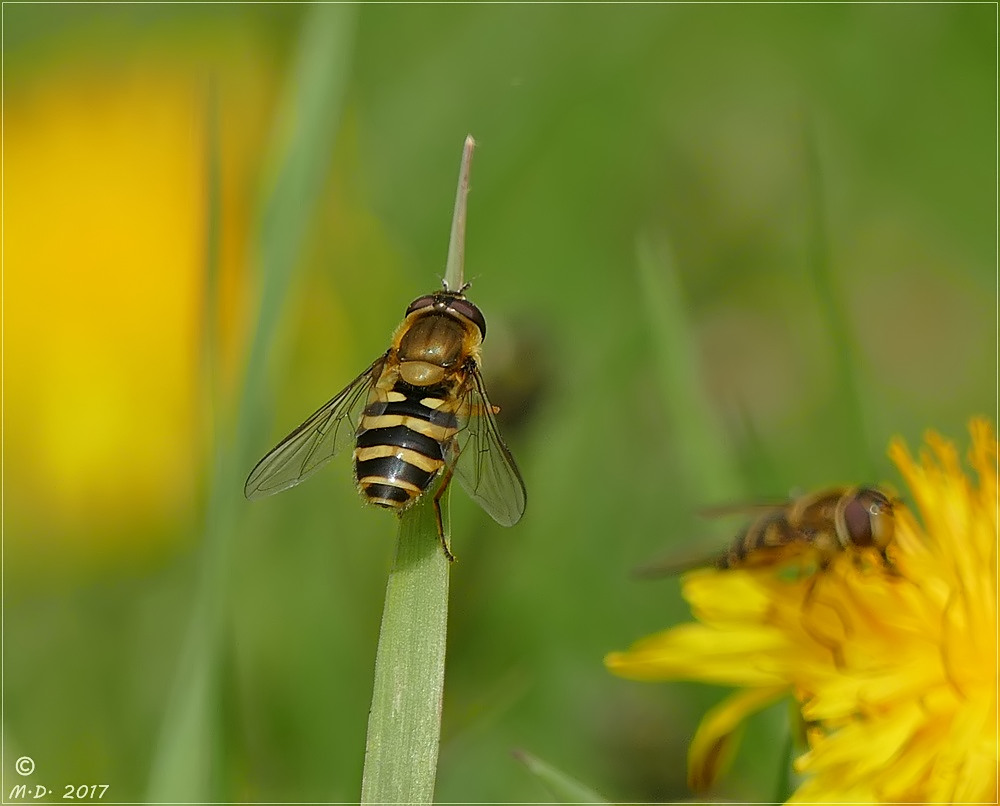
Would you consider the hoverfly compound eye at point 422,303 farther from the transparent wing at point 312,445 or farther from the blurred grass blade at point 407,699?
the blurred grass blade at point 407,699

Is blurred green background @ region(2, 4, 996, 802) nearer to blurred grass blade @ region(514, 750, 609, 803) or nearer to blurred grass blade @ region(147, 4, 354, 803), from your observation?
blurred grass blade @ region(147, 4, 354, 803)

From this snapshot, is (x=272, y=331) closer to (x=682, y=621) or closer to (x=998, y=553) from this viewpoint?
(x=998, y=553)

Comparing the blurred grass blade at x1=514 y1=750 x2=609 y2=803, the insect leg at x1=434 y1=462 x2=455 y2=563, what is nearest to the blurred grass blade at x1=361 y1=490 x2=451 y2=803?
the insect leg at x1=434 y1=462 x2=455 y2=563

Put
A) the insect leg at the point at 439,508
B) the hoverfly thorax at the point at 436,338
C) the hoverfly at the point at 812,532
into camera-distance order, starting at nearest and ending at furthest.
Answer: the insect leg at the point at 439,508 → the hoverfly at the point at 812,532 → the hoverfly thorax at the point at 436,338

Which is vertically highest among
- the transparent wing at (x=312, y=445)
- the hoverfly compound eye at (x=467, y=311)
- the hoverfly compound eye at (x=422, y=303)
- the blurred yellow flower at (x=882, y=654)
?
the hoverfly compound eye at (x=422, y=303)

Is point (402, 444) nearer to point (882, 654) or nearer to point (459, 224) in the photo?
point (459, 224)

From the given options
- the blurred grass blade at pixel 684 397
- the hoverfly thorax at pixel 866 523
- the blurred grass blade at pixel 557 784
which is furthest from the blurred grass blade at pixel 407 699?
the blurred grass blade at pixel 684 397

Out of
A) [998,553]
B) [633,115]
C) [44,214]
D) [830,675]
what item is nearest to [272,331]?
[830,675]
